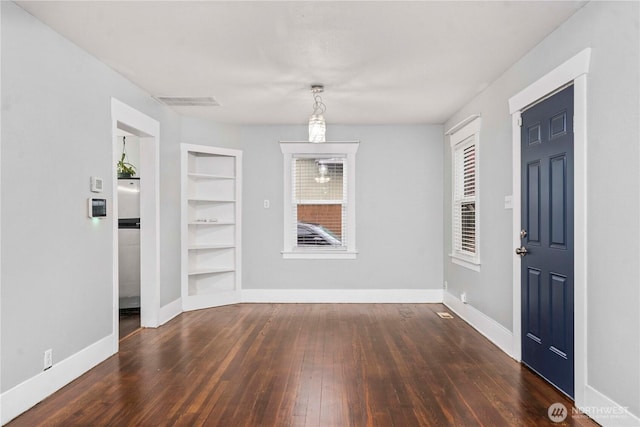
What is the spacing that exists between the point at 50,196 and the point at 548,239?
3556 mm

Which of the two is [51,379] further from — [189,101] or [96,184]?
[189,101]

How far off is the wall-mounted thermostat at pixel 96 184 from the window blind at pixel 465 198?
3.77 m

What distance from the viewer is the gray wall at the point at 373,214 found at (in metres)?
6.04

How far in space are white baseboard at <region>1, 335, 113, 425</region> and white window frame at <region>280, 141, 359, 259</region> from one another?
9.35ft

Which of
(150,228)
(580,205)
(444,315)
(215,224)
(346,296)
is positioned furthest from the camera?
(346,296)

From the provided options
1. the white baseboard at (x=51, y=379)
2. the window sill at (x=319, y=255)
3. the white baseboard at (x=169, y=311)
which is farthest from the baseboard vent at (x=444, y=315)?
the white baseboard at (x=51, y=379)

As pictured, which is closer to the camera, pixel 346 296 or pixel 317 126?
pixel 317 126

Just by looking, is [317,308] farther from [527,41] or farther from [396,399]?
[527,41]

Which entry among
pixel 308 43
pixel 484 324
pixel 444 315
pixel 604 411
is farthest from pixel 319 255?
pixel 604 411

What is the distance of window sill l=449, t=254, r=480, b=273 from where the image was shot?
4575mm

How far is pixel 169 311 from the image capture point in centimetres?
504

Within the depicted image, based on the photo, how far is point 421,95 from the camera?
4.59m

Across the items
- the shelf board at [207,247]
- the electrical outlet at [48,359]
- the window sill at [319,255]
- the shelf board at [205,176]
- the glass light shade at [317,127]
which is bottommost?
the electrical outlet at [48,359]

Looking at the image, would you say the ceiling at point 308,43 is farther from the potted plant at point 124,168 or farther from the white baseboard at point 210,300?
the white baseboard at point 210,300
